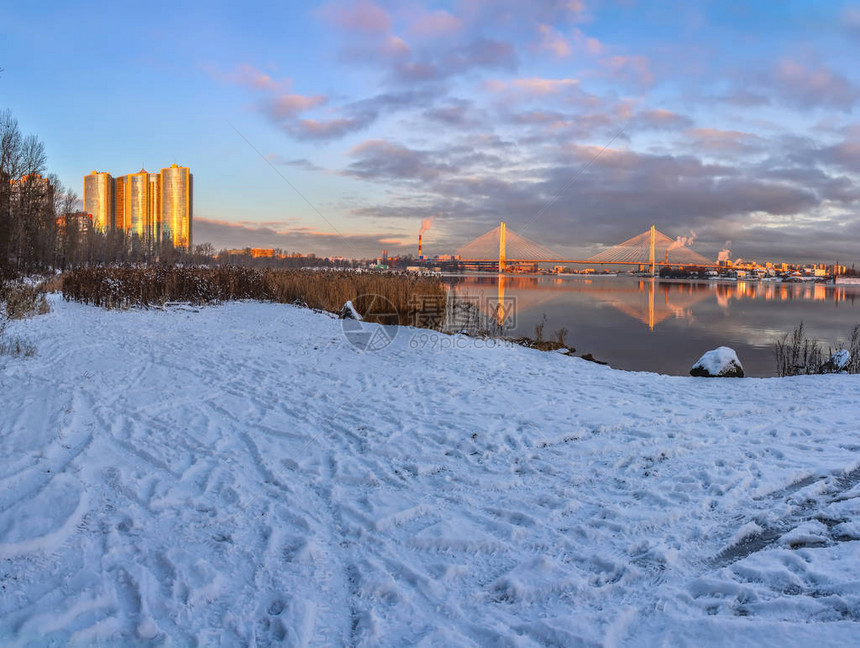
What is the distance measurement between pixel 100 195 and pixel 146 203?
9.62 m

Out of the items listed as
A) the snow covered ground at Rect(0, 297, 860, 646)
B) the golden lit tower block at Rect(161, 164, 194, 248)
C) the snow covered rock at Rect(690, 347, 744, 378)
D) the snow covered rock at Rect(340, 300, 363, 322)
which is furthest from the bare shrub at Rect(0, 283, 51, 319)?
the golden lit tower block at Rect(161, 164, 194, 248)

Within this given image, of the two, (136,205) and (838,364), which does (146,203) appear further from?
(838,364)

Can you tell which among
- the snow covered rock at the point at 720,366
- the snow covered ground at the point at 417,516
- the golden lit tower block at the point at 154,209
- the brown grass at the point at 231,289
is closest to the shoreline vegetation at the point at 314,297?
the brown grass at the point at 231,289

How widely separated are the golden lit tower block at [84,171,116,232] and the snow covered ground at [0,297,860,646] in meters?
110

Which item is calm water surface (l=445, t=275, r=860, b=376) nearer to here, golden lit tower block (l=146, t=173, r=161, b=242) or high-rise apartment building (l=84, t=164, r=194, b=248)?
high-rise apartment building (l=84, t=164, r=194, b=248)

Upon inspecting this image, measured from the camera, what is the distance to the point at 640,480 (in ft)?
13.4

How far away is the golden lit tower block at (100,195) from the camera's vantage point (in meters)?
97.4

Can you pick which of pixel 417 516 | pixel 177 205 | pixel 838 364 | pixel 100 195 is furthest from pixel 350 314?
pixel 100 195

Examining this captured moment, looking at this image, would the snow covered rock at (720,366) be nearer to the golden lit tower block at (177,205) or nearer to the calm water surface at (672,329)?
the calm water surface at (672,329)

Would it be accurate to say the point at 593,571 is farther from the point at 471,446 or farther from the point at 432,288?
the point at 432,288

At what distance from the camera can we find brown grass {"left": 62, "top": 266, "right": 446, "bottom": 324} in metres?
16.1

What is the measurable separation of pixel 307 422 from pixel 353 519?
7.49 feet

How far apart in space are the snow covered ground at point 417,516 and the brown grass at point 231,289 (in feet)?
31.0

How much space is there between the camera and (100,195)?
98.2 meters
